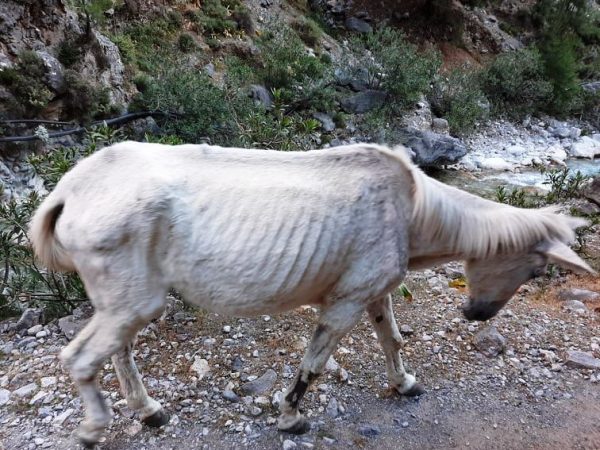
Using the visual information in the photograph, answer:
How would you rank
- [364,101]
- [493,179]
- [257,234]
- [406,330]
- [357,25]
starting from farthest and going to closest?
1. [357,25]
2. [364,101]
3. [493,179]
4. [406,330]
5. [257,234]

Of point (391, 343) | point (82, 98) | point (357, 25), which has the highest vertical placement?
point (357, 25)

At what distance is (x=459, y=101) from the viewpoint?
1281cm

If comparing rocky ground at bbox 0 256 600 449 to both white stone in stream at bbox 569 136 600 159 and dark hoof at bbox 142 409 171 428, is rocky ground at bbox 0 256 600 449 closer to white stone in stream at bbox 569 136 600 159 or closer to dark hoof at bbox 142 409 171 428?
dark hoof at bbox 142 409 171 428

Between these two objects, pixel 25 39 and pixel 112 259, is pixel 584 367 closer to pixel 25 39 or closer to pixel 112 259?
pixel 112 259

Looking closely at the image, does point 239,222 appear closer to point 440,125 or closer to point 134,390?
point 134,390

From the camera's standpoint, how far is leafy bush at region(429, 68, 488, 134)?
40.9 ft

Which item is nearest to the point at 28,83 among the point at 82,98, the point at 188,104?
the point at 82,98

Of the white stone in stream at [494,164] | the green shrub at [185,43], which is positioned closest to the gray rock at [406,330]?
the white stone in stream at [494,164]

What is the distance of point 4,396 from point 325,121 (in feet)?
28.3

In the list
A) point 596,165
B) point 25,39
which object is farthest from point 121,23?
point 596,165

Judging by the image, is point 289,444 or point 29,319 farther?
point 29,319

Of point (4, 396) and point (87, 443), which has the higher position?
point (87, 443)

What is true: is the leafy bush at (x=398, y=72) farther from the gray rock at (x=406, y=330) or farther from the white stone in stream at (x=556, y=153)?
the gray rock at (x=406, y=330)

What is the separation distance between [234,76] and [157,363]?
741 centimetres
